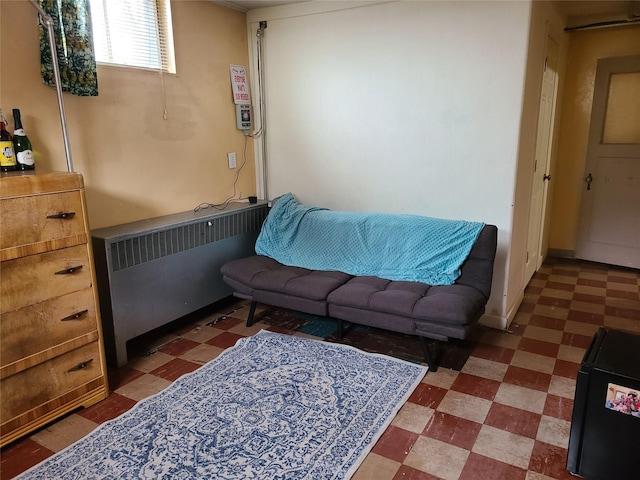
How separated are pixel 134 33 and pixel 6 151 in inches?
47.5

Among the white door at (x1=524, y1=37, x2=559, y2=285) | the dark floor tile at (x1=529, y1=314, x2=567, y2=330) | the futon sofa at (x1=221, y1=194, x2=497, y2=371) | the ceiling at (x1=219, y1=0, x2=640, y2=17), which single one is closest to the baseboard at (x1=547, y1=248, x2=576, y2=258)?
the white door at (x1=524, y1=37, x2=559, y2=285)

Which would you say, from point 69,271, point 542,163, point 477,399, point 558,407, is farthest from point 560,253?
point 69,271

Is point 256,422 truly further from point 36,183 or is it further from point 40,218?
point 36,183

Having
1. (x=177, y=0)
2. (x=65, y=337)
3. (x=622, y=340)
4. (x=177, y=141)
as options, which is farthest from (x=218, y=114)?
(x=622, y=340)

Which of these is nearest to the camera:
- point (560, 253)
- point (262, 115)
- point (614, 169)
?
point (262, 115)

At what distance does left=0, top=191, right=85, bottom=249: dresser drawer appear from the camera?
1.79 metres

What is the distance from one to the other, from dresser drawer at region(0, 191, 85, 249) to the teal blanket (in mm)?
1525

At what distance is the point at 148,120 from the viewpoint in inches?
115

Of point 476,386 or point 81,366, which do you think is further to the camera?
point 476,386

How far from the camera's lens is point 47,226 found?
1.92 meters

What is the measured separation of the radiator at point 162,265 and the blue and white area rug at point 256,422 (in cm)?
52

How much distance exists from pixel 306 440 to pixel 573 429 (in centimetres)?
108

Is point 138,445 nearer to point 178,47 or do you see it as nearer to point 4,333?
point 4,333

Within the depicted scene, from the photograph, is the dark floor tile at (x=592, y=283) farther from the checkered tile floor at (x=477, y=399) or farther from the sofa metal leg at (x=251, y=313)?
the sofa metal leg at (x=251, y=313)
